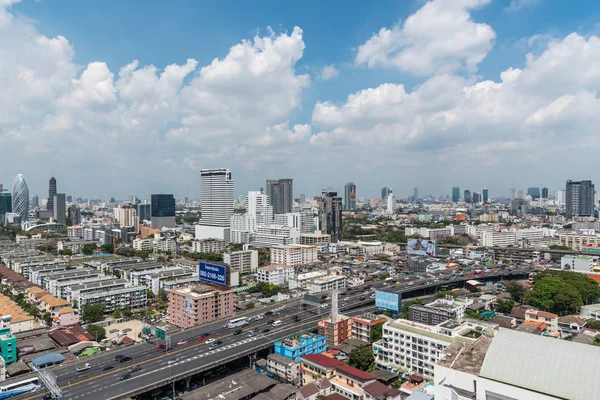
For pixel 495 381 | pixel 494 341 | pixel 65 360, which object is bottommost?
pixel 65 360

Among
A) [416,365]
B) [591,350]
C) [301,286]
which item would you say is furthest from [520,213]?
[591,350]

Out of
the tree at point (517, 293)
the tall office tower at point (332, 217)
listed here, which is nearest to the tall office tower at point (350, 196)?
the tall office tower at point (332, 217)

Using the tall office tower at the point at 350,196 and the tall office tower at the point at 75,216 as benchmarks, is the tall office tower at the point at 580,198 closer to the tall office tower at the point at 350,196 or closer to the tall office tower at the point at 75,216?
the tall office tower at the point at 350,196

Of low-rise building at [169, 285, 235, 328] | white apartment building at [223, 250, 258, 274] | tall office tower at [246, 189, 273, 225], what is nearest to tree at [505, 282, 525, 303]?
low-rise building at [169, 285, 235, 328]

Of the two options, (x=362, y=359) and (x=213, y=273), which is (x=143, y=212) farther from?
(x=362, y=359)

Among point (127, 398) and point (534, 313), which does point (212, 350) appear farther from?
point (534, 313)

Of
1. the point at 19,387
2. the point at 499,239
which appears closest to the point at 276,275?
the point at 19,387
